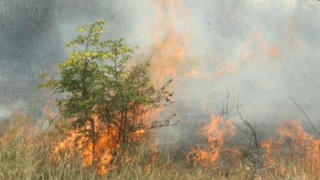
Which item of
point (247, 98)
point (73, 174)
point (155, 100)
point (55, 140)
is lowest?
point (73, 174)

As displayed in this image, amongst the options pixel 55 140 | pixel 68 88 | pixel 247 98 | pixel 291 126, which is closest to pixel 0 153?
pixel 55 140

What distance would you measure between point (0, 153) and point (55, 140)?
2.58 m

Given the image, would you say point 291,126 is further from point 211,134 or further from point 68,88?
point 68,88

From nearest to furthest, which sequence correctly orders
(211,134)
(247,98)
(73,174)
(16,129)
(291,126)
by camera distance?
(73,174), (16,129), (211,134), (291,126), (247,98)

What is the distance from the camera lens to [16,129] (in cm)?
1059

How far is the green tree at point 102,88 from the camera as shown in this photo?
1333 cm

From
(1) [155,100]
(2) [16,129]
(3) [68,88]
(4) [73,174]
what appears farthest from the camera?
(1) [155,100]

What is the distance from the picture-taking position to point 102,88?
1425 centimetres

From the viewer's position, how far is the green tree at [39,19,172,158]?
13.3 meters

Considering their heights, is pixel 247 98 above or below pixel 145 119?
above

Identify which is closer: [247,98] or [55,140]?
[55,140]

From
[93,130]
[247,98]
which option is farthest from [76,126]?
[247,98]

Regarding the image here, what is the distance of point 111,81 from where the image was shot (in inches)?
573

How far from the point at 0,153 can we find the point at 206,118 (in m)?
69.1
